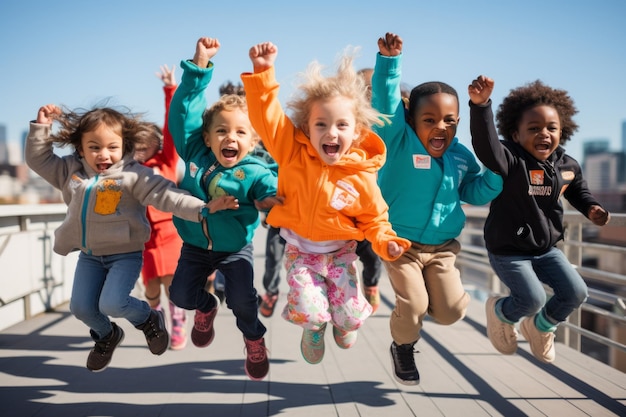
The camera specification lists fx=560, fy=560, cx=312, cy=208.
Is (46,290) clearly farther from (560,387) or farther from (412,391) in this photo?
(560,387)

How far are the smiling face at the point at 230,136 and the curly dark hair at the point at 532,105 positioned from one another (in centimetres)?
148

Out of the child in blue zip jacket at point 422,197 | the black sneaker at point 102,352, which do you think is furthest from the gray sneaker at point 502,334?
the black sneaker at point 102,352

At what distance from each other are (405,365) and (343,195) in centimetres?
100

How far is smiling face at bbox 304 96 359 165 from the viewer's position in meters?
2.50

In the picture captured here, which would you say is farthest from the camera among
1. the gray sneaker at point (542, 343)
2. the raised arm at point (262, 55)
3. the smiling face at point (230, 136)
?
the gray sneaker at point (542, 343)

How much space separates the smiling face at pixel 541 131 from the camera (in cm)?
296

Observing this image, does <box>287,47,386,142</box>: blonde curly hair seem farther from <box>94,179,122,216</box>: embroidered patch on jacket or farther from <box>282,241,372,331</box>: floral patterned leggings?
<box>94,179,122,216</box>: embroidered patch on jacket

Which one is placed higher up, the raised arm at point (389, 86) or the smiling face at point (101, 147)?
the raised arm at point (389, 86)

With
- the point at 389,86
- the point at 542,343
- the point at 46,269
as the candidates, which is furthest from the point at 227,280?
the point at 46,269

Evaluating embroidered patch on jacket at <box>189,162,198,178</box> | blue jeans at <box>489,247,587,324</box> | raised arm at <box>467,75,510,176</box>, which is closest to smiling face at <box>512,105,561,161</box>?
raised arm at <box>467,75,510,176</box>

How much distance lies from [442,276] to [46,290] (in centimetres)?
470

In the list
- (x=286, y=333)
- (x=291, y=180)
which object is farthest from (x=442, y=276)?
(x=286, y=333)

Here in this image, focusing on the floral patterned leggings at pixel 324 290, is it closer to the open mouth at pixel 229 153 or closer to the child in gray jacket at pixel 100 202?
the open mouth at pixel 229 153

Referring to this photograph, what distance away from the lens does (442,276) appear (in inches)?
115
